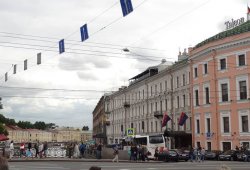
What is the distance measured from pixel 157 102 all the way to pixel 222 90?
2145 centimetres

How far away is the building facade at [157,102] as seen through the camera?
214 feet

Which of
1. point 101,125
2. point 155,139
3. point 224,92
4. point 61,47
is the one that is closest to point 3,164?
point 61,47

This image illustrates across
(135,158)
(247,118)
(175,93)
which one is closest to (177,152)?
(135,158)

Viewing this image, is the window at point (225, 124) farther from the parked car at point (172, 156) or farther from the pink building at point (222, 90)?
the parked car at point (172, 156)

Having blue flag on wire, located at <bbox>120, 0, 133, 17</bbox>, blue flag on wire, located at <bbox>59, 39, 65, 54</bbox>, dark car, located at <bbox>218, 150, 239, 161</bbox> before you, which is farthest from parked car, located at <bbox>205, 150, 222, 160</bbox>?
blue flag on wire, located at <bbox>120, 0, 133, 17</bbox>

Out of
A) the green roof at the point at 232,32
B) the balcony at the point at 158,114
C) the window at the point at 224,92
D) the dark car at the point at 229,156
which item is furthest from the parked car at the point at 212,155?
the balcony at the point at 158,114

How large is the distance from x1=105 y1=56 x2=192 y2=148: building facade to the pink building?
372 cm

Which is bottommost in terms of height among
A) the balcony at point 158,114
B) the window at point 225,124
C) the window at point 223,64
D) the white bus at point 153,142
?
the white bus at point 153,142

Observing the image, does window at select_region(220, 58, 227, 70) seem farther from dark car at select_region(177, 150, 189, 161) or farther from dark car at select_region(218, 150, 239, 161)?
dark car at select_region(177, 150, 189, 161)

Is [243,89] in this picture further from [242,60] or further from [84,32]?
[84,32]

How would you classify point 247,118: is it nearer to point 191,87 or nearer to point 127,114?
point 191,87

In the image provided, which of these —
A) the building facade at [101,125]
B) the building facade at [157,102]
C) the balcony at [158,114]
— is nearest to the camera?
the building facade at [157,102]

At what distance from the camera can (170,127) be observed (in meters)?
71.1

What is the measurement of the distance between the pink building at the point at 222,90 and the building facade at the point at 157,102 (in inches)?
146
